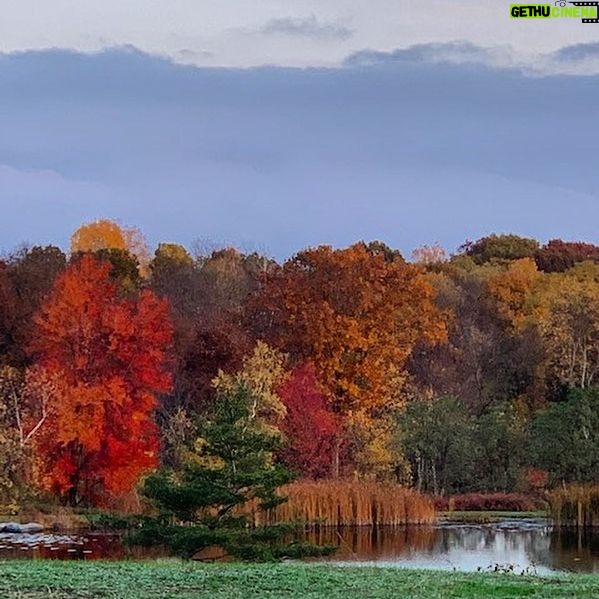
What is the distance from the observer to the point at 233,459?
60.5ft

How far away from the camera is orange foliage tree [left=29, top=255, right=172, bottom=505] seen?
32.7 m

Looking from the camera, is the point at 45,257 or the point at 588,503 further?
the point at 45,257

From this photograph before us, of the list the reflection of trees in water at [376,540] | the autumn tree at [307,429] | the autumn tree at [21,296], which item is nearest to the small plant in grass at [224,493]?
the reflection of trees in water at [376,540]

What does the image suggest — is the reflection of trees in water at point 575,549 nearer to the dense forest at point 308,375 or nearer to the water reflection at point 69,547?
the dense forest at point 308,375

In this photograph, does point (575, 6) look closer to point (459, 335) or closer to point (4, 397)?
point (4, 397)

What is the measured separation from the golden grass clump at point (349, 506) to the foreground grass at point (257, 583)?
15344 millimetres

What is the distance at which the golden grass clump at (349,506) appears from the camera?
2736 cm

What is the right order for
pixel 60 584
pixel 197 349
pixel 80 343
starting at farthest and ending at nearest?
pixel 197 349 → pixel 80 343 → pixel 60 584

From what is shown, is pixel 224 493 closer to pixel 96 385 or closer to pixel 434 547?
pixel 434 547

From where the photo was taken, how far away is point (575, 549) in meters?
23.5

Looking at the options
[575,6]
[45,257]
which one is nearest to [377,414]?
[45,257]

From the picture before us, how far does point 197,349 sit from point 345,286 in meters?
5.45

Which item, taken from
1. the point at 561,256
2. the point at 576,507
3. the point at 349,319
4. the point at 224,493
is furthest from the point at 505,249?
the point at 224,493

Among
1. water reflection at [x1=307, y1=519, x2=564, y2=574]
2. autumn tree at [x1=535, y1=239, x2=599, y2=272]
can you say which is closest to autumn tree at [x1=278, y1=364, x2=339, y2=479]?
water reflection at [x1=307, y1=519, x2=564, y2=574]
